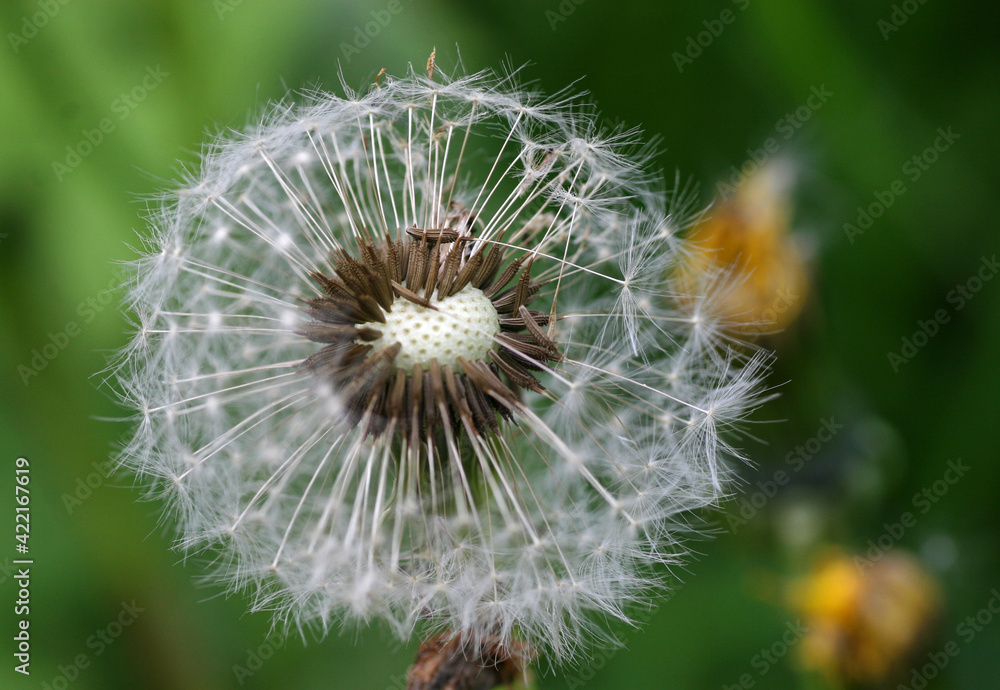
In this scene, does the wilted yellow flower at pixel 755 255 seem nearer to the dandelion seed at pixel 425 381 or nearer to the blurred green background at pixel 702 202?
the blurred green background at pixel 702 202

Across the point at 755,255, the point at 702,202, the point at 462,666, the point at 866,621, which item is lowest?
the point at 462,666

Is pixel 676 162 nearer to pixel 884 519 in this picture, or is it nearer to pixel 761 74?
pixel 761 74

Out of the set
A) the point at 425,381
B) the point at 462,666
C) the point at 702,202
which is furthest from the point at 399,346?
the point at 702,202

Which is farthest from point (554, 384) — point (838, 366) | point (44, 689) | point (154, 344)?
point (44, 689)

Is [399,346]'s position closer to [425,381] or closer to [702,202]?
[425,381]

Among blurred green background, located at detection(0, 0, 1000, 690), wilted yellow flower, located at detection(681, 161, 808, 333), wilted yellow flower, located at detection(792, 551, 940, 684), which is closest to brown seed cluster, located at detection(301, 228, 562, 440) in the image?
wilted yellow flower, located at detection(681, 161, 808, 333)

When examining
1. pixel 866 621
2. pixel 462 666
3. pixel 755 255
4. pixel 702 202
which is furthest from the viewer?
pixel 702 202

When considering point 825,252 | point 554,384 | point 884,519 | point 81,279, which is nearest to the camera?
point 554,384
